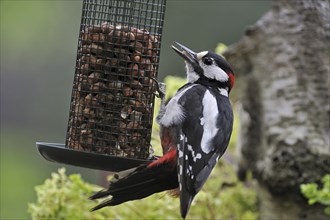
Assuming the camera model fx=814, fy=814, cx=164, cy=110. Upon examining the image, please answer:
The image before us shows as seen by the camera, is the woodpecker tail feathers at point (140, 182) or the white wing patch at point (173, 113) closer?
the woodpecker tail feathers at point (140, 182)

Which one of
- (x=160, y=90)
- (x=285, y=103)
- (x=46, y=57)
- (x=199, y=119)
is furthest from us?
(x=46, y=57)

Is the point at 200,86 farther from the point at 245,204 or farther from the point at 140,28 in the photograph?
the point at 245,204

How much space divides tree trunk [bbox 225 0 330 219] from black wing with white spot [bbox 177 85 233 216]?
33.1 inches

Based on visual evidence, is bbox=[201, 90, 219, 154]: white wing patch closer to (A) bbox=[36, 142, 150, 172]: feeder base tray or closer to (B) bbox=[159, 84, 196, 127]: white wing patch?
(B) bbox=[159, 84, 196, 127]: white wing patch

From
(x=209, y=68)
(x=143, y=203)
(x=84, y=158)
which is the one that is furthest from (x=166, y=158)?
(x=143, y=203)

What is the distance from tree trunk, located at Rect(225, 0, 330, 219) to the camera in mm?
5699

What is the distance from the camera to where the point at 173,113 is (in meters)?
5.02

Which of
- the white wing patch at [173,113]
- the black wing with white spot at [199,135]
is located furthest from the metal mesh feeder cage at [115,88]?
the black wing with white spot at [199,135]

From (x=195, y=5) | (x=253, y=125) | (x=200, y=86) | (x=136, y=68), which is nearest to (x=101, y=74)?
(x=136, y=68)

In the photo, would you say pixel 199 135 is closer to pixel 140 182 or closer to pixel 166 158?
pixel 166 158

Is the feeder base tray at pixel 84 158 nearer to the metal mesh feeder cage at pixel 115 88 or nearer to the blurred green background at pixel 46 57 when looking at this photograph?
the metal mesh feeder cage at pixel 115 88

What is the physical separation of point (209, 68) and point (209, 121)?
1.49 feet

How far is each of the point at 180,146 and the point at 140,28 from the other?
34.2 inches

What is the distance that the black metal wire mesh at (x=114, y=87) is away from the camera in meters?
4.95
